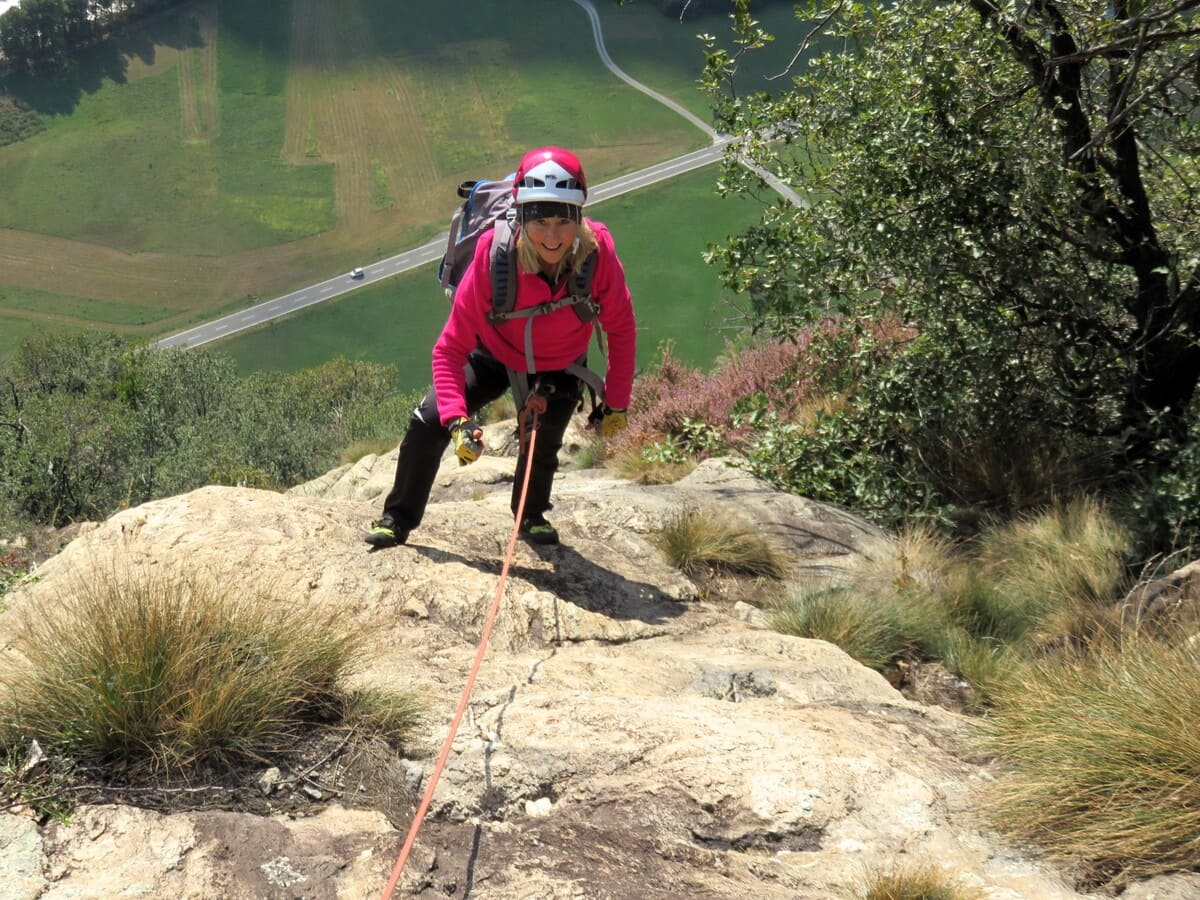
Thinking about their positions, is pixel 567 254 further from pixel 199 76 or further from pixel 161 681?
pixel 199 76

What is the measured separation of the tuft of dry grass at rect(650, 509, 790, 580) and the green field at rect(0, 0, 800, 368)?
6020 centimetres

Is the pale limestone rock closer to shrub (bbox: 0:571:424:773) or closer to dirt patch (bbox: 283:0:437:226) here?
shrub (bbox: 0:571:424:773)

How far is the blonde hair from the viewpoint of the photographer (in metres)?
5.12

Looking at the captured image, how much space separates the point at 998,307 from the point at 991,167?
105 cm

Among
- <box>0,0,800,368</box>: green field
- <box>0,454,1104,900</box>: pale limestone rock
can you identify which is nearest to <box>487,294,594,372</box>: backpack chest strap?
<box>0,454,1104,900</box>: pale limestone rock

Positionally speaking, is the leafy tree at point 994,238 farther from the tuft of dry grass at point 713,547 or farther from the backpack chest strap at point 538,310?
the backpack chest strap at point 538,310

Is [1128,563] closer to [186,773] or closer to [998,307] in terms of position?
[998,307]

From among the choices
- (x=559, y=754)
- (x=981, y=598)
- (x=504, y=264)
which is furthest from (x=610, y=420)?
(x=559, y=754)

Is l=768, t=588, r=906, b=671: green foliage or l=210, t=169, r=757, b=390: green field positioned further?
l=210, t=169, r=757, b=390: green field

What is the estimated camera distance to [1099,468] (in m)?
7.85

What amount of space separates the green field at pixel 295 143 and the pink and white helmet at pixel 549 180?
6191cm

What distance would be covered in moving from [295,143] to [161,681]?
9249cm

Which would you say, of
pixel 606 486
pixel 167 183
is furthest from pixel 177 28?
pixel 606 486

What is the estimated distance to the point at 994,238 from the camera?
780 cm
